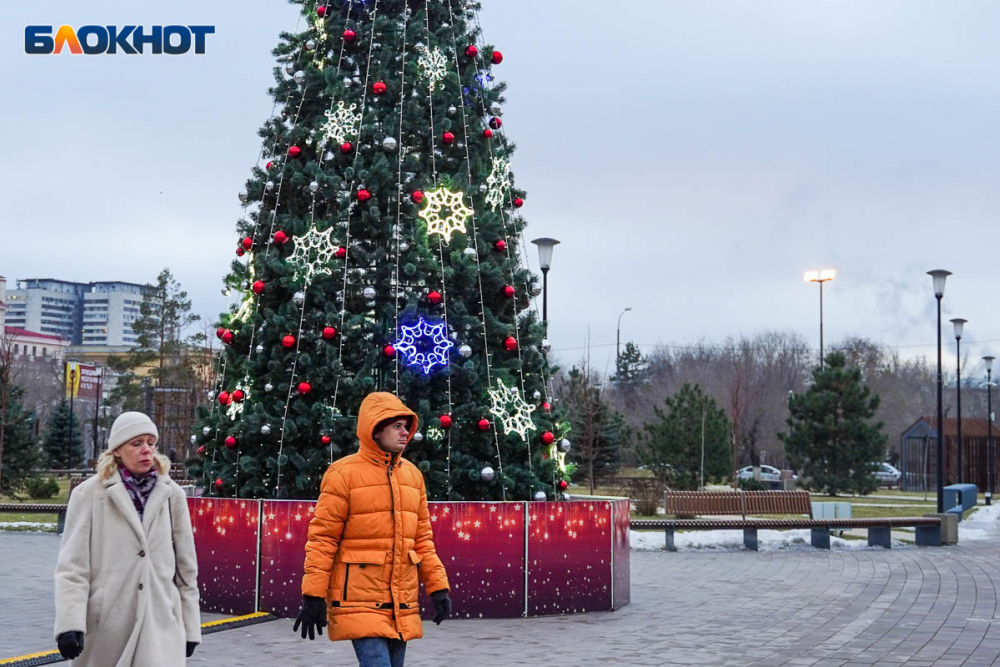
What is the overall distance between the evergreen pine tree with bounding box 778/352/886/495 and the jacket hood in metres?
32.6

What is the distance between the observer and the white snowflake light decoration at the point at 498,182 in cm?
1193

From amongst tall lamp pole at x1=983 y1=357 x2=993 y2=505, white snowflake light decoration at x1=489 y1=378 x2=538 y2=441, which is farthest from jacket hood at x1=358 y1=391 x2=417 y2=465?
tall lamp pole at x1=983 y1=357 x2=993 y2=505

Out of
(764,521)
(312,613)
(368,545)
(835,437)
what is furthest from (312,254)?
(835,437)

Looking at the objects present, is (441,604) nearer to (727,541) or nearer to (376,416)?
(376,416)

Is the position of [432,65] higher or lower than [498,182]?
higher

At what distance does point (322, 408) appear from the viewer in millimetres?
10914

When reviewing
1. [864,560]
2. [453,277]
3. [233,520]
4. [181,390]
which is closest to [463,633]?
[233,520]

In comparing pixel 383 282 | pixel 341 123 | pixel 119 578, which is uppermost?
pixel 341 123

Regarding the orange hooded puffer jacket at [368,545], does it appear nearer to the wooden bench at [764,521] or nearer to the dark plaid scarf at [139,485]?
the dark plaid scarf at [139,485]

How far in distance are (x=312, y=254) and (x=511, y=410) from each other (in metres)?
2.52

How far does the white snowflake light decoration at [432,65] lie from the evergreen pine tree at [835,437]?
2703 centimetres

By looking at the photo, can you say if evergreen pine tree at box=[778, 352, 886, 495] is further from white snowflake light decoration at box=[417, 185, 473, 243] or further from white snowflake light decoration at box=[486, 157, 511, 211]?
white snowflake light decoration at box=[417, 185, 473, 243]

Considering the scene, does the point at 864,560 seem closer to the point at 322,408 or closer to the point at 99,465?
the point at 322,408

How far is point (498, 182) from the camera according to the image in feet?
39.5
